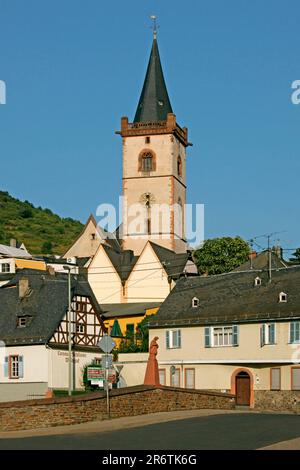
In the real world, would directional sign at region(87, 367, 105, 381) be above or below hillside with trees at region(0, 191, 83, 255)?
below

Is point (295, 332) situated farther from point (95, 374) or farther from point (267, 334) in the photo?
point (95, 374)

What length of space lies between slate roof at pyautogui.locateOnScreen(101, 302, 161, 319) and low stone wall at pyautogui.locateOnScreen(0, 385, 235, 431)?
110 feet

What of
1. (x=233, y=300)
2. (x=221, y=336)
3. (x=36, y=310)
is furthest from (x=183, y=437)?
(x=36, y=310)

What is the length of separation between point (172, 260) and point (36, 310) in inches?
1184

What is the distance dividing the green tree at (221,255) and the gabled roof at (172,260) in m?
1.64

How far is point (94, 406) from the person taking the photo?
41.7 meters

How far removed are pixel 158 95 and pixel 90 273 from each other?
2463cm

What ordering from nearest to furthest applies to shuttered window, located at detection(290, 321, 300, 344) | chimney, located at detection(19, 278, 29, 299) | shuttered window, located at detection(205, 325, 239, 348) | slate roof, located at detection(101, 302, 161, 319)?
shuttered window, located at detection(290, 321, 300, 344)
shuttered window, located at detection(205, 325, 239, 348)
chimney, located at detection(19, 278, 29, 299)
slate roof, located at detection(101, 302, 161, 319)

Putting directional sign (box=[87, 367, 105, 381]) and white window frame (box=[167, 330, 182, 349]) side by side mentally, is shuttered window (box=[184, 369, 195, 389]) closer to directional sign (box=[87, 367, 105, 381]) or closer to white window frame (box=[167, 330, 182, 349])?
white window frame (box=[167, 330, 182, 349])

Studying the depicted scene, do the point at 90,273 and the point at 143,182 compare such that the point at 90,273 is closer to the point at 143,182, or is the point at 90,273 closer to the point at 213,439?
the point at 143,182

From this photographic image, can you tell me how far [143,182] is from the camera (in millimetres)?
106062

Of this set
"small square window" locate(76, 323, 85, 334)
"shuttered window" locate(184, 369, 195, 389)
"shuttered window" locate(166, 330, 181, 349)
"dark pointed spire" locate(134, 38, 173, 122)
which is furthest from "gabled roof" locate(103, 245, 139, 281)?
"shuttered window" locate(184, 369, 195, 389)

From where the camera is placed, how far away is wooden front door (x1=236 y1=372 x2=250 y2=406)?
5962cm
